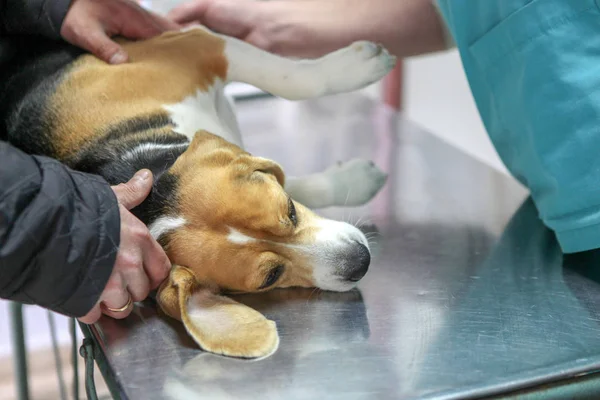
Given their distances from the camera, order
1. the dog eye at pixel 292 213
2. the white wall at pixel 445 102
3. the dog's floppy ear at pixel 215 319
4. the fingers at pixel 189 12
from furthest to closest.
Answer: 1. the white wall at pixel 445 102
2. the fingers at pixel 189 12
3. the dog eye at pixel 292 213
4. the dog's floppy ear at pixel 215 319

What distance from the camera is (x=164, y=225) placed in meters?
→ 1.20

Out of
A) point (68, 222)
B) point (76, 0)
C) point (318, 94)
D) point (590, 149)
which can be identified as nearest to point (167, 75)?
point (76, 0)

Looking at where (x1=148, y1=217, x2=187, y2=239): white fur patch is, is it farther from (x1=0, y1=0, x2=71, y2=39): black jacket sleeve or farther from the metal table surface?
(x1=0, y1=0, x2=71, y2=39): black jacket sleeve

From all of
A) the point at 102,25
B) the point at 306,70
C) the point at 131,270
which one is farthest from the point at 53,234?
the point at 306,70

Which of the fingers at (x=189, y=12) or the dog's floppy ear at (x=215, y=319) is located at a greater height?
the fingers at (x=189, y=12)

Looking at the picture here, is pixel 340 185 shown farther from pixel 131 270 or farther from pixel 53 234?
pixel 53 234

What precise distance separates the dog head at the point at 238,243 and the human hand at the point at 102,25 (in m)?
0.39

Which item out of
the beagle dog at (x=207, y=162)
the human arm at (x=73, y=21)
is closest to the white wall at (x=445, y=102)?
the beagle dog at (x=207, y=162)

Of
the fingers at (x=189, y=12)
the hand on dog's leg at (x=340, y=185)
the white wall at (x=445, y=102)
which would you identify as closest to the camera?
the hand on dog's leg at (x=340, y=185)

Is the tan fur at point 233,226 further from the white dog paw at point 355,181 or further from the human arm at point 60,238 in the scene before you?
the white dog paw at point 355,181

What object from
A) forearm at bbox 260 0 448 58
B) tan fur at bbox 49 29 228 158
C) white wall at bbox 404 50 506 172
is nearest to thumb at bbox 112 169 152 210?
tan fur at bbox 49 29 228 158

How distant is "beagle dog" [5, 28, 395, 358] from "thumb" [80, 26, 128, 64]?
2 cm

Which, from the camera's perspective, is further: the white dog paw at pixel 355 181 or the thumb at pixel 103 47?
the white dog paw at pixel 355 181

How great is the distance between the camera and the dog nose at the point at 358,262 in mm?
1224
